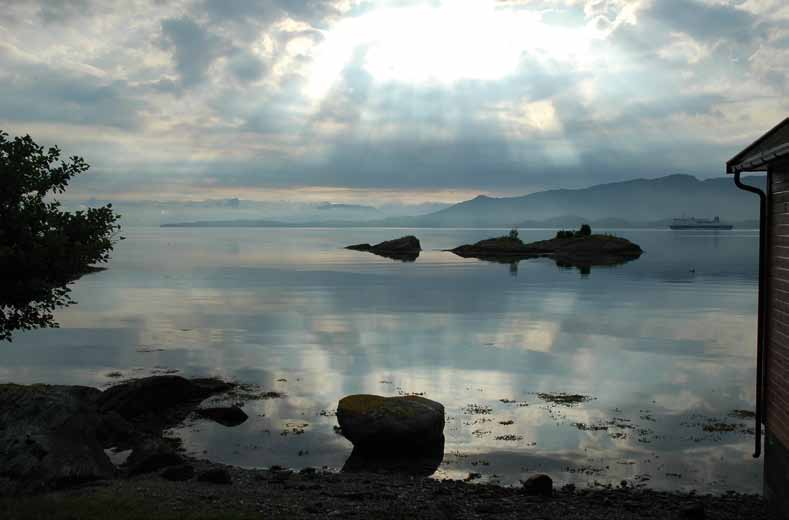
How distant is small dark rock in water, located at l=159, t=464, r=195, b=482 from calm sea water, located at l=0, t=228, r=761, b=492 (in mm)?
2540

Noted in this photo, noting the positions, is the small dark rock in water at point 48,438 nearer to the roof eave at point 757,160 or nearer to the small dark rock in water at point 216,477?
the small dark rock in water at point 216,477

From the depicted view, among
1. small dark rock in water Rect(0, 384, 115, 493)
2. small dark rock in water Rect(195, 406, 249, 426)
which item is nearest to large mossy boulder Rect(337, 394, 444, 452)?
small dark rock in water Rect(195, 406, 249, 426)

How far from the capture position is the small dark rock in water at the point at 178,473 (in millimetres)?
15812

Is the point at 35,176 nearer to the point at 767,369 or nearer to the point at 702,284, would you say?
the point at 767,369

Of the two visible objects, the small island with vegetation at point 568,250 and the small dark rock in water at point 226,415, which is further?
the small island with vegetation at point 568,250

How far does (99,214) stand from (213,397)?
9.11m

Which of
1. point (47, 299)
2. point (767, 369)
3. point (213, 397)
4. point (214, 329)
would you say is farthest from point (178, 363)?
point (767, 369)

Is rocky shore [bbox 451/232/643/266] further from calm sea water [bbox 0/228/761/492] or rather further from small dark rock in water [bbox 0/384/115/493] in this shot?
small dark rock in water [bbox 0/384/115/493]

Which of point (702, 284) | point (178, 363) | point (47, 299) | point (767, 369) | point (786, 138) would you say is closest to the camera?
point (786, 138)

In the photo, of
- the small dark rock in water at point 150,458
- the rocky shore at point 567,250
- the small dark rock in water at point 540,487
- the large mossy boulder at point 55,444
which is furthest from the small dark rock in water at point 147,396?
the rocky shore at point 567,250

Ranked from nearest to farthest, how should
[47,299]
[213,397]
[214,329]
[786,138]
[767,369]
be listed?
1. [786,138]
2. [767,369]
3. [47,299]
4. [213,397]
5. [214,329]

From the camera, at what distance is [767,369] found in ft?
47.6

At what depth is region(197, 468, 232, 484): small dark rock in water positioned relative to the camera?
15.5 m

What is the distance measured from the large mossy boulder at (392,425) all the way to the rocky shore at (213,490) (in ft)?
0.65
